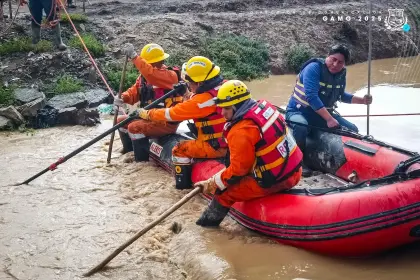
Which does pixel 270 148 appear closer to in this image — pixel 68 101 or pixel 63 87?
pixel 68 101

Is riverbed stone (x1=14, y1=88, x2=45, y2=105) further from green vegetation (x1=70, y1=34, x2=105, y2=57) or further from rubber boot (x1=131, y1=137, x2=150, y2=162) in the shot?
rubber boot (x1=131, y1=137, x2=150, y2=162)

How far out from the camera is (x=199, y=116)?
5.22m

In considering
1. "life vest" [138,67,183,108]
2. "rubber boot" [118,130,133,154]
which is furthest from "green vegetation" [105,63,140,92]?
"life vest" [138,67,183,108]

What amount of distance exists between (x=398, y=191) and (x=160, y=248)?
2.13 m

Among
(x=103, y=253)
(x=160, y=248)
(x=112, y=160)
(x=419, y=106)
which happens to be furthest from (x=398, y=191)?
(x=419, y=106)

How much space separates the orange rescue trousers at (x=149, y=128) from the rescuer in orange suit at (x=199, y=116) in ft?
2.03

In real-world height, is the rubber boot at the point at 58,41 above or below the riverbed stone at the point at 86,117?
above

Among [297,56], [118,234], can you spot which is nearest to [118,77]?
[297,56]

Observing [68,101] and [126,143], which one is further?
[68,101]

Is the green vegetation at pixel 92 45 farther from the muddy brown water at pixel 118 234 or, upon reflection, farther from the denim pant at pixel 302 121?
the denim pant at pixel 302 121

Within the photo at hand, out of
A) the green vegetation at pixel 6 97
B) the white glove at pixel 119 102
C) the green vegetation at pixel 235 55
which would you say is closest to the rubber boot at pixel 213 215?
the white glove at pixel 119 102

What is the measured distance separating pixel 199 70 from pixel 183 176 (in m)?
1.28

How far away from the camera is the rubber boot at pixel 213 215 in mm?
4727

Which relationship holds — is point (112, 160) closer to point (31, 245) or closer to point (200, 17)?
point (31, 245)
